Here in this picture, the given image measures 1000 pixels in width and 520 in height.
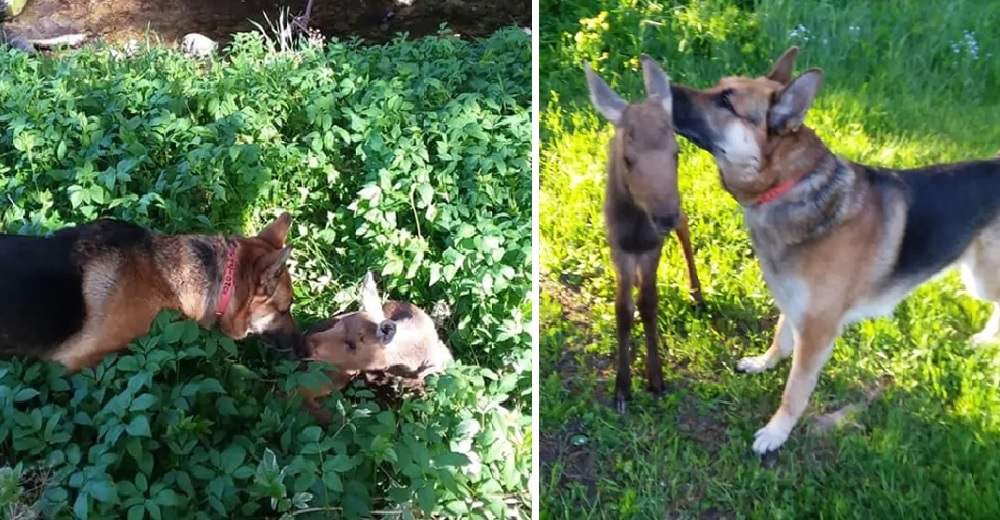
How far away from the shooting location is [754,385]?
2922 millimetres

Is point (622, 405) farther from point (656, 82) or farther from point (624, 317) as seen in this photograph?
point (656, 82)

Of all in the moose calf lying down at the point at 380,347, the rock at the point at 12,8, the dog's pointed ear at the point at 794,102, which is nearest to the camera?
the dog's pointed ear at the point at 794,102

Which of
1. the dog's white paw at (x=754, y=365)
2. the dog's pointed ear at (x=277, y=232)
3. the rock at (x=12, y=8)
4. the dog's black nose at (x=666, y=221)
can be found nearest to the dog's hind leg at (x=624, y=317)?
the dog's black nose at (x=666, y=221)

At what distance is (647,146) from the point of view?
9.16ft

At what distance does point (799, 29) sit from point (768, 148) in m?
0.45

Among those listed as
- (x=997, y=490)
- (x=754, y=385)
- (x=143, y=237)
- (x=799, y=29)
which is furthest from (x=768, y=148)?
(x=143, y=237)

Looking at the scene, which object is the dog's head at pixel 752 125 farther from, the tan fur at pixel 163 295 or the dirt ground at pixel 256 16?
the dirt ground at pixel 256 16

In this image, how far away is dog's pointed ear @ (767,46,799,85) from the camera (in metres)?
2.84

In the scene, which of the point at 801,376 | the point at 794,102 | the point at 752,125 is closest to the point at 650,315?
the point at 801,376

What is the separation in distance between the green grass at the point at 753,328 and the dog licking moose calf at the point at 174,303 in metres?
0.92

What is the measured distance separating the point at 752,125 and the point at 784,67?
258 mm

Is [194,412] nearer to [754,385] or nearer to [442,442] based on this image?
[442,442]

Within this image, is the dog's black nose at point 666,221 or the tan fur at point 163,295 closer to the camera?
the dog's black nose at point 666,221

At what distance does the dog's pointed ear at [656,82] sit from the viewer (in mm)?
2787
